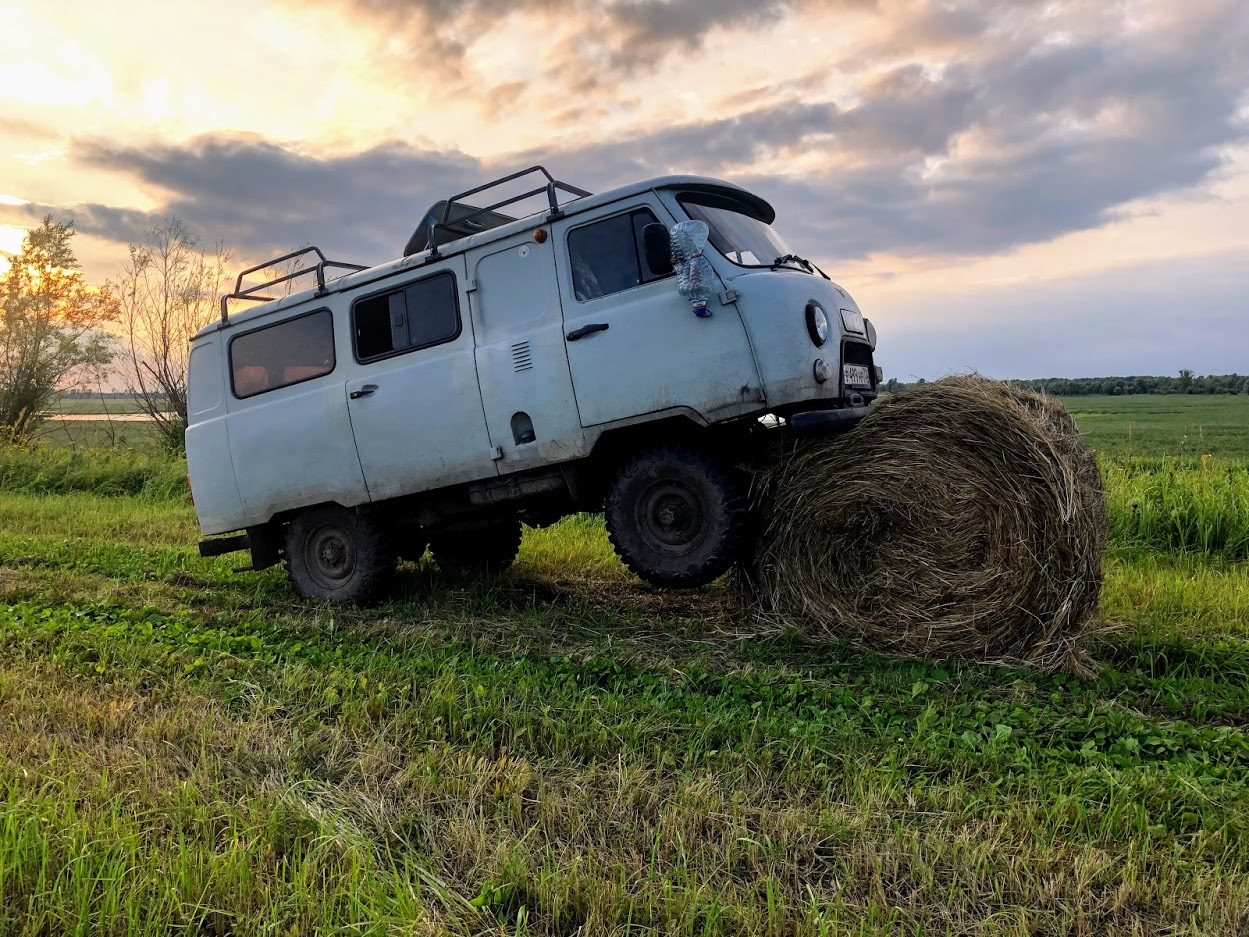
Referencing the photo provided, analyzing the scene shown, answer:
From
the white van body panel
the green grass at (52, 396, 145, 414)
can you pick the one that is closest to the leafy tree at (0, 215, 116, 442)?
the green grass at (52, 396, 145, 414)

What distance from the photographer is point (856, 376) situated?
18.2ft

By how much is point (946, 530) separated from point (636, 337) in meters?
2.22

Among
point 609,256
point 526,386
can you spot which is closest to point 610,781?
point 526,386

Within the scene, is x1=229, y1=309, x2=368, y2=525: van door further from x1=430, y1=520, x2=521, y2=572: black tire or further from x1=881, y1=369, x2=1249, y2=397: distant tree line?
x1=881, y1=369, x2=1249, y2=397: distant tree line

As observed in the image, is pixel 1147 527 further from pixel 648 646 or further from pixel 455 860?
pixel 455 860

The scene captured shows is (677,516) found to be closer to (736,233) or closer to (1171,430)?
(736,233)

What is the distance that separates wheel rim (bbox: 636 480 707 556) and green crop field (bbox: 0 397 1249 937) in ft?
2.04

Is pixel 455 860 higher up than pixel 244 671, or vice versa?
pixel 244 671

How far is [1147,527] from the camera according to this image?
311 inches

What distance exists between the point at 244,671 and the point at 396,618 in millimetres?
1678

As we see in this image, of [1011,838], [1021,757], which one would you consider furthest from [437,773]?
[1021,757]

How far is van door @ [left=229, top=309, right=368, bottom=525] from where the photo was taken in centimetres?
669

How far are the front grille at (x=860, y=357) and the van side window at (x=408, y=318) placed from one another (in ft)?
8.84

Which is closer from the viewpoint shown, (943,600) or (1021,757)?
(1021,757)
